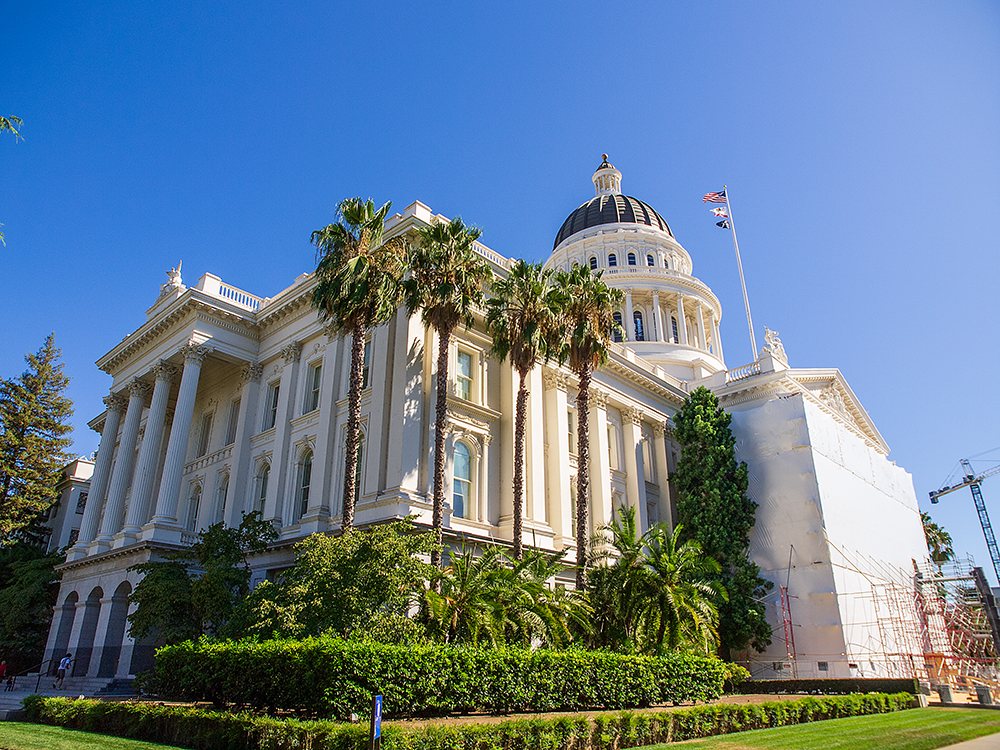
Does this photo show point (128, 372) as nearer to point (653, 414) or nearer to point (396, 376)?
point (396, 376)

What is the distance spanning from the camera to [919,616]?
3950 centimetres

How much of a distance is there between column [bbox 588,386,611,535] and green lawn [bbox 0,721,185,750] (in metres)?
21.8

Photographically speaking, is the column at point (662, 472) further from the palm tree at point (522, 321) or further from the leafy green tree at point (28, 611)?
the leafy green tree at point (28, 611)

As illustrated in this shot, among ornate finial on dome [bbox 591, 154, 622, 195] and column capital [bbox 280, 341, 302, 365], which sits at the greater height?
ornate finial on dome [bbox 591, 154, 622, 195]

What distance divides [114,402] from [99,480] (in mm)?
4786

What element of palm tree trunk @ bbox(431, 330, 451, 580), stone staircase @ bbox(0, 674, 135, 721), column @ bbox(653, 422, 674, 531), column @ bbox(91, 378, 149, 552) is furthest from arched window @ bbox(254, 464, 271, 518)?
column @ bbox(653, 422, 674, 531)

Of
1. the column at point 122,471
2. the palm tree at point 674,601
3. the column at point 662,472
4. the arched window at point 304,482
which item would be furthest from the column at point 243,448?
the column at point 662,472

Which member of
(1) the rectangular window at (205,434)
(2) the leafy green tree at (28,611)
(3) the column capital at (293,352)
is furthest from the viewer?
(1) the rectangular window at (205,434)

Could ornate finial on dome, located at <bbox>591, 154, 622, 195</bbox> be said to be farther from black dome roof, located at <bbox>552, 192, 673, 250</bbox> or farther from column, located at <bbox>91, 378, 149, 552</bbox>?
column, located at <bbox>91, 378, 149, 552</bbox>

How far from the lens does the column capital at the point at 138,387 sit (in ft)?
123

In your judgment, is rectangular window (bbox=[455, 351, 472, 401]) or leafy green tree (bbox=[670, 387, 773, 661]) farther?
leafy green tree (bbox=[670, 387, 773, 661])

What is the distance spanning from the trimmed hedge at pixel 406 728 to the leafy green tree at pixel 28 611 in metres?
21.9

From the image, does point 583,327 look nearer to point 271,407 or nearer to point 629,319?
point 271,407

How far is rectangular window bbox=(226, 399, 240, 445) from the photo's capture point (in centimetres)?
3622
